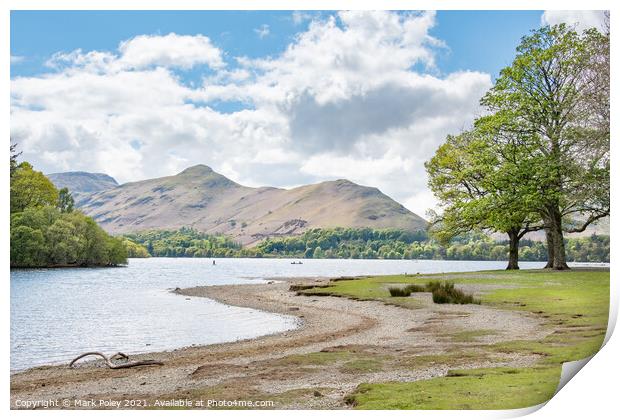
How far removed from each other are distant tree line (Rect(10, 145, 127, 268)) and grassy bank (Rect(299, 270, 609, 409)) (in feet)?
28.3

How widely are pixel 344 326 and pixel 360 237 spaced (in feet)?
41.3

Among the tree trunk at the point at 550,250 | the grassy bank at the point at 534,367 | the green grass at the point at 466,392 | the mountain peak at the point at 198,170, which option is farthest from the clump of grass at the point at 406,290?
the green grass at the point at 466,392

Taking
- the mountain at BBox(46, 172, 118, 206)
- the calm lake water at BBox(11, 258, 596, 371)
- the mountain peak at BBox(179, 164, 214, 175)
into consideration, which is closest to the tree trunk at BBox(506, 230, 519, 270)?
the calm lake water at BBox(11, 258, 596, 371)

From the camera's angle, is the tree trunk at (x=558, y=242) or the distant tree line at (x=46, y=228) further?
the tree trunk at (x=558, y=242)

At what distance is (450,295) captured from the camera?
22016 mm

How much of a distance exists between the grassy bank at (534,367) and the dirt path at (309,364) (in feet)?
1.36

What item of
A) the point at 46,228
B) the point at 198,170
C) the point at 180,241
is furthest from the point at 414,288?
the point at 46,228

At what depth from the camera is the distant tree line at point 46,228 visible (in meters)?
14.6

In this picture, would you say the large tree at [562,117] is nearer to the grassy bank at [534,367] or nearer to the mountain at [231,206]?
the grassy bank at [534,367]

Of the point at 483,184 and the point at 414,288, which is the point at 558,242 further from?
the point at 483,184
